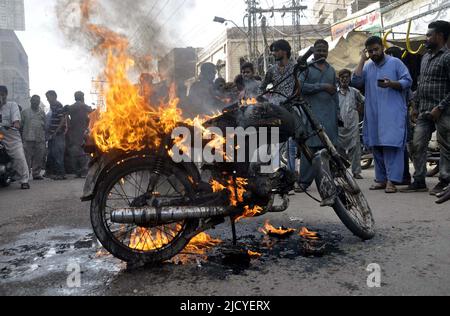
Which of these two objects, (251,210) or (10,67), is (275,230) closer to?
(251,210)

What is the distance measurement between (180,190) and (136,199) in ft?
1.12

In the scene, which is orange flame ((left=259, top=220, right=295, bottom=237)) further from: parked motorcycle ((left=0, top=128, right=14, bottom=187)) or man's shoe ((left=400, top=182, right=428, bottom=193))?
parked motorcycle ((left=0, top=128, right=14, bottom=187))

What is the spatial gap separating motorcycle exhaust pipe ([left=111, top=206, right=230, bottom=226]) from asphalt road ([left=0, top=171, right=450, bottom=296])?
0.35 m

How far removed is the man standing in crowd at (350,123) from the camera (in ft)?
25.3

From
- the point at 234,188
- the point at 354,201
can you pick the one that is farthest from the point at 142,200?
the point at 354,201

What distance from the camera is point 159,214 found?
283 centimetres

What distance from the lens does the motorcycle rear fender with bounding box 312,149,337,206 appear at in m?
3.18

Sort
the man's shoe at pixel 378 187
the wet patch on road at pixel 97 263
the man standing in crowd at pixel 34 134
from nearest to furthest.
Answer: the wet patch on road at pixel 97 263
the man's shoe at pixel 378 187
the man standing in crowd at pixel 34 134

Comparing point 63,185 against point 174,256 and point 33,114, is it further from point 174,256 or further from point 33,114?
point 174,256

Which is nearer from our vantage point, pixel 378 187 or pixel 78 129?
pixel 378 187

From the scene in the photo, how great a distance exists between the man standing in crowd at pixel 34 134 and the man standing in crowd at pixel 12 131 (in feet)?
5.68

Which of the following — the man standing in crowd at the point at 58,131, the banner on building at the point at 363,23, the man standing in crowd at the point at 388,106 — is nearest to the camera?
the man standing in crowd at the point at 388,106

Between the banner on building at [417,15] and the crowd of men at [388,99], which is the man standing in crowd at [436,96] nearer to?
the crowd of men at [388,99]

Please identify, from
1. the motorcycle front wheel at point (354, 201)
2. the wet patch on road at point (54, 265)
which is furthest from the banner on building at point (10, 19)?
the motorcycle front wheel at point (354, 201)
